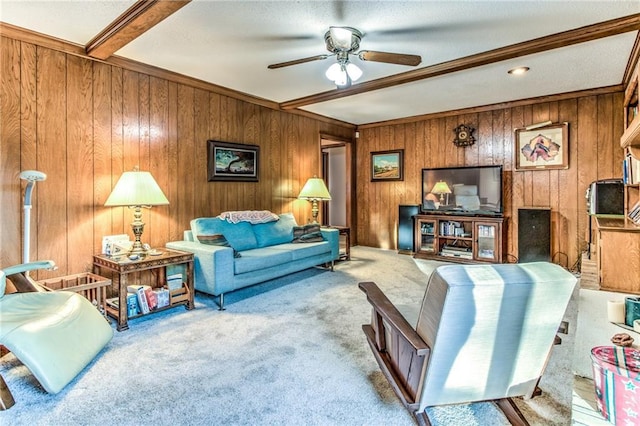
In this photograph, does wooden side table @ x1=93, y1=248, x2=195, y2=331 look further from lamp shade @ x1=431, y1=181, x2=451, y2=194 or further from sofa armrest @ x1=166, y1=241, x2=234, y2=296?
lamp shade @ x1=431, y1=181, x2=451, y2=194

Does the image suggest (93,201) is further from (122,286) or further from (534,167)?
(534,167)

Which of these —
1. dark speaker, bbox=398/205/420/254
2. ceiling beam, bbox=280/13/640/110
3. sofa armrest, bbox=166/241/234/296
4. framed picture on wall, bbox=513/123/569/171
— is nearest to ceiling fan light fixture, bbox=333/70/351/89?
ceiling beam, bbox=280/13/640/110

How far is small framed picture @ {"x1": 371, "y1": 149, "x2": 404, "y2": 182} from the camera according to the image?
6.25 m

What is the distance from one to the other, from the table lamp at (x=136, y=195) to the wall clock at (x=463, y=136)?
4.47 meters

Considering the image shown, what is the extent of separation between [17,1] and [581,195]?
19.9ft

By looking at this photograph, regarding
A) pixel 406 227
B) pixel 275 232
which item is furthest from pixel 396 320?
pixel 406 227

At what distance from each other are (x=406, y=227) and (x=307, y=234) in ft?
7.25

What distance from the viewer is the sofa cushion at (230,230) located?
371 centimetres

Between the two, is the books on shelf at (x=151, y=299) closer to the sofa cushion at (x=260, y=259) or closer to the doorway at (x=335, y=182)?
the sofa cushion at (x=260, y=259)

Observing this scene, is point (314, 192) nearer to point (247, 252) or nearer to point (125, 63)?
point (247, 252)

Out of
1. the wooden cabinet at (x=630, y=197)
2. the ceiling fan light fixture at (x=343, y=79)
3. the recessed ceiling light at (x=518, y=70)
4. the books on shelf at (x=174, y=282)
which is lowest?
the books on shelf at (x=174, y=282)

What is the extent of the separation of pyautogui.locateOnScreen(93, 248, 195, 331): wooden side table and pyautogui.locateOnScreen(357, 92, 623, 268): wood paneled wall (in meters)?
4.06

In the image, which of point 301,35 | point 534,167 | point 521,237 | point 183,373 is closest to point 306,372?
point 183,373

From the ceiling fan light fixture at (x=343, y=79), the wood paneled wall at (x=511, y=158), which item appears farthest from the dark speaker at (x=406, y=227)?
the ceiling fan light fixture at (x=343, y=79)
